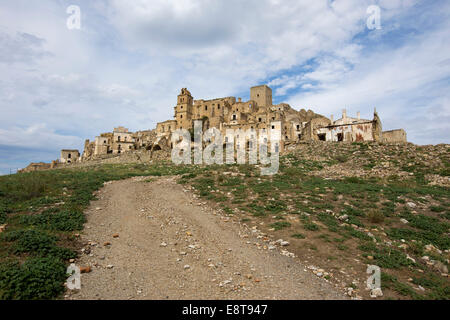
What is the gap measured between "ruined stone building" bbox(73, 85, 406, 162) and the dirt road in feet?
99.4

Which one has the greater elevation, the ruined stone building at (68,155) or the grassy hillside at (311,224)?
the ruined stone building at (68,155)

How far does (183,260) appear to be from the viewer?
7.12m

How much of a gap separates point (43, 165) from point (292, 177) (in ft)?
206

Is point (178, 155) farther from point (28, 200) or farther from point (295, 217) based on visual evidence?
point (295, 217)

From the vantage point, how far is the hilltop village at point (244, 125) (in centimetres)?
3716

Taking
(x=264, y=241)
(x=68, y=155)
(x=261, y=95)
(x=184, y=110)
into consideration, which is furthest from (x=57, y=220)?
(x=68, y=155)

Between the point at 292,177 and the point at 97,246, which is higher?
the point at 292,177

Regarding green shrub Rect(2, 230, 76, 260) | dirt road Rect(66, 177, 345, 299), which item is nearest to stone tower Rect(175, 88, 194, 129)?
dirt road Rect(66, 177, 345, 299)

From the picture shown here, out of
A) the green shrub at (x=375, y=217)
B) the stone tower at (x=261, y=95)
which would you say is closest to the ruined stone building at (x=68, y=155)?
the stone tower at (x=261, y=95)

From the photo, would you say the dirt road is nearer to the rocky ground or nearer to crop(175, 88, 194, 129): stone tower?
the rocky ground

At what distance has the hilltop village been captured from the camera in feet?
122

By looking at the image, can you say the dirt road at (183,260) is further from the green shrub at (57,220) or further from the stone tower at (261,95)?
the stone tower at (261,95)

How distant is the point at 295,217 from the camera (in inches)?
413
